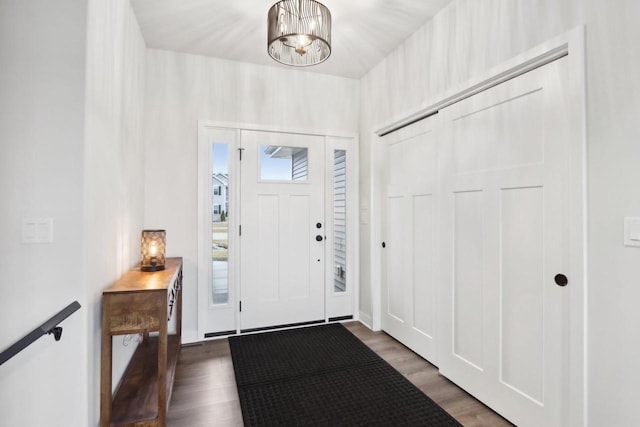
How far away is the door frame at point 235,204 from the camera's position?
312 centimetres

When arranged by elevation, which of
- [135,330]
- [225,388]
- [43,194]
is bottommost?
[225,388]

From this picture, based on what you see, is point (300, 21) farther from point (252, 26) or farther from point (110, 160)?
point (110, 160)

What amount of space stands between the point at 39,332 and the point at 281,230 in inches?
91.0

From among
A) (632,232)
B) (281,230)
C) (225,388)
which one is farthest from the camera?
(281,230)

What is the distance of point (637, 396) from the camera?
52.8 inches

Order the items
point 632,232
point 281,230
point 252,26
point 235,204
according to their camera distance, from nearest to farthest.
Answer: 1. point 632,232
2. point 252,26
3. point 235,204
4. point 281,230

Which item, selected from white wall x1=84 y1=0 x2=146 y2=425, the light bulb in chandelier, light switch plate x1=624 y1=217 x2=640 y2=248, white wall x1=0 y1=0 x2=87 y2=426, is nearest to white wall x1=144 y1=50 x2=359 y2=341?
white wall x1=84 y1=0 x2=146 y2=425

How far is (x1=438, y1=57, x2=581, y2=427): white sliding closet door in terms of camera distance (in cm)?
167

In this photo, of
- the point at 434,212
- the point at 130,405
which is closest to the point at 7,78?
the point at 130,405

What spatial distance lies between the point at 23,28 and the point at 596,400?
304 cm

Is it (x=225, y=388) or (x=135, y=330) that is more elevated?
(x=135, y=330)

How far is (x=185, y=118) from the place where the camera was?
3109 millimetres

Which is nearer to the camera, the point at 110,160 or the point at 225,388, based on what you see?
the point at 110,160

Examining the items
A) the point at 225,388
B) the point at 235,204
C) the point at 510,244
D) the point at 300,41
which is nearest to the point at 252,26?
the point at 300,41
